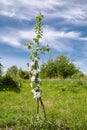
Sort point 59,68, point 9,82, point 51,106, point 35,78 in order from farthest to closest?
point 59,68, point 9,82, point 51,106, point 35,78

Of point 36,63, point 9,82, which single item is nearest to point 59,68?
point 9,82

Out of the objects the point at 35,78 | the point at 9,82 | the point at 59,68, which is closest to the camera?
the point at 35,78

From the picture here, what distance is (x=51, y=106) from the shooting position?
16828 mm

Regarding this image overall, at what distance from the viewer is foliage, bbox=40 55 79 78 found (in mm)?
64938

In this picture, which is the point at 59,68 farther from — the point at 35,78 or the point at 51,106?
the point at 35,78

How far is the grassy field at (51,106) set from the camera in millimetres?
11570

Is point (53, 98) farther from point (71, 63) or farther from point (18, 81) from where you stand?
point (71, 63)

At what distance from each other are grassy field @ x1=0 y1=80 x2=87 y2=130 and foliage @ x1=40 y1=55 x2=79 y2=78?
3756cm

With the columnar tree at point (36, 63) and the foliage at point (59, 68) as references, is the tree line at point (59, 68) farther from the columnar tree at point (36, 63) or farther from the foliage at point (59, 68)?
the columnar tree at point (36, 63)

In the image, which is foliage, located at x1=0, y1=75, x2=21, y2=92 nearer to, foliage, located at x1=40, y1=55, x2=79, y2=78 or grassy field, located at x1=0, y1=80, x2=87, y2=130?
grassy field, located at x1=0, y1=80, x2=87, y2=130

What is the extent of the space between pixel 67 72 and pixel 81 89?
134 ft

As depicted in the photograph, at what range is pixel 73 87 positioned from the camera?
24688mm

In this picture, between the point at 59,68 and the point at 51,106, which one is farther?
the point at 59,68

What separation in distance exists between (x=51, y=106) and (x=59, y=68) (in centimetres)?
4871
